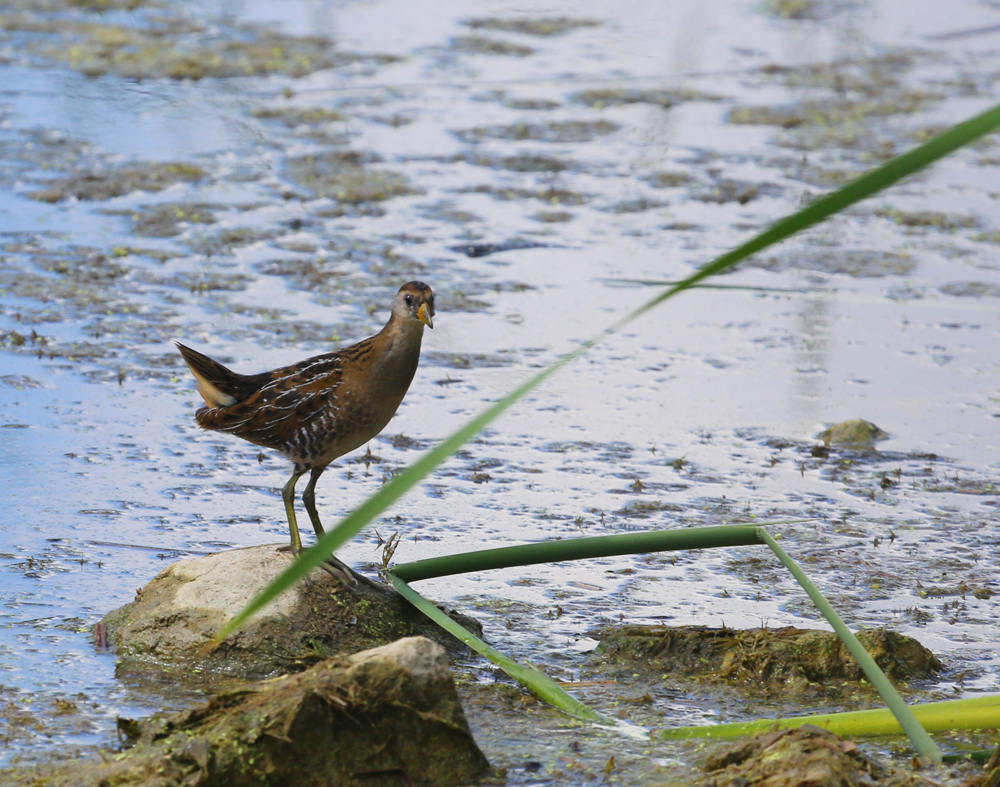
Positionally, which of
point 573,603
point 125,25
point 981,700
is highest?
point 125,25

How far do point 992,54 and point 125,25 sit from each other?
8960 millimetres

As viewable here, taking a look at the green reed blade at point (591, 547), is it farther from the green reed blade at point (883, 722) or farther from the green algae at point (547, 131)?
the green algae at point (547, 131)

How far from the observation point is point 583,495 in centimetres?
589

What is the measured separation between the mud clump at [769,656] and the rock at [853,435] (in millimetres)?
2202

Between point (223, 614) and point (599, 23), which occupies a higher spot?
point (599, 23)

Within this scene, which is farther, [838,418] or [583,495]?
[838,418]

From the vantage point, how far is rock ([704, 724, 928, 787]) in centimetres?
325

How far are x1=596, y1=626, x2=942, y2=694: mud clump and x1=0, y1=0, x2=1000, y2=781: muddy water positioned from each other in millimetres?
184

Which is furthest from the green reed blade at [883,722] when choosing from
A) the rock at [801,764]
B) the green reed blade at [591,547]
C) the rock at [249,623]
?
the rock at [249,623]

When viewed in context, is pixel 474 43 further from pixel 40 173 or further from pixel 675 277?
pixel 675 277

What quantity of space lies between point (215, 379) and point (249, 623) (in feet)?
3.23

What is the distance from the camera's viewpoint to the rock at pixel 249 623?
4246 millimetres

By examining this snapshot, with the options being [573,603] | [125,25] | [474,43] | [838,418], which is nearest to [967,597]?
[573,603]

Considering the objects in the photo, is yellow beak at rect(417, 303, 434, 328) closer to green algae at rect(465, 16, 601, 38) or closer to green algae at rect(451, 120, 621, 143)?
green algae at rect(451, 120, 621, 143)
